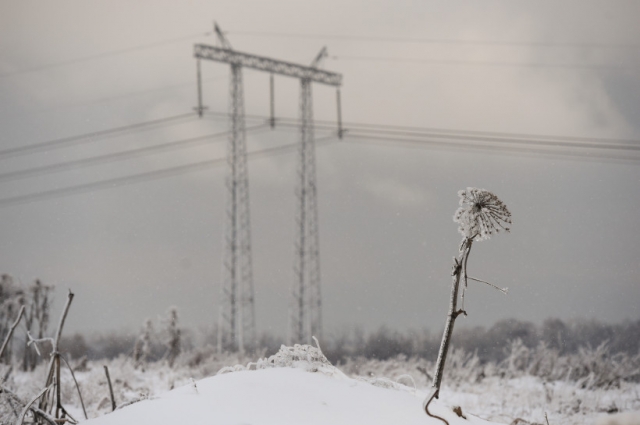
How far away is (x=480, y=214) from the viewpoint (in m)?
0.88

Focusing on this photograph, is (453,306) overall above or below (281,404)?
above

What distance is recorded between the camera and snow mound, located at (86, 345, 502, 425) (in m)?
0.69

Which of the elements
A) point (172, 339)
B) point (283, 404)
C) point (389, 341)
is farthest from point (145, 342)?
point (283, 404)

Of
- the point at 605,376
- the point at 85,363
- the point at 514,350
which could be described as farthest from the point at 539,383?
the point at 85,363

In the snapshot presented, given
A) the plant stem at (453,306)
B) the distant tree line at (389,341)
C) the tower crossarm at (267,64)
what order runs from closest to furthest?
the plant stem at (453,306) → the distant tree line at (389,341) → the tower crossarm at (267,64)

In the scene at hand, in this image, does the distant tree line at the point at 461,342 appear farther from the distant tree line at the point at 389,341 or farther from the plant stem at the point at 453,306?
the plant stem at the point at 453,306

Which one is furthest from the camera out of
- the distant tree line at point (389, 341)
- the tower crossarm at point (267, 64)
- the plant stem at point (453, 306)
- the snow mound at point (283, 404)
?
the tower crossarm at point (267, 64)

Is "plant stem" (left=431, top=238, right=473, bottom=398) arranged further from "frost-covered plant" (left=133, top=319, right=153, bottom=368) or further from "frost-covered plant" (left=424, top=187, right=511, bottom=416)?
Answer: "frost-covered plant" (left=133, top=319, right=153, bottom=368)

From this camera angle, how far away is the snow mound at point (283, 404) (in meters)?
0.69

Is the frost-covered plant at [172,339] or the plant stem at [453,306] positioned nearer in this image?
the plant stem at [453,306]

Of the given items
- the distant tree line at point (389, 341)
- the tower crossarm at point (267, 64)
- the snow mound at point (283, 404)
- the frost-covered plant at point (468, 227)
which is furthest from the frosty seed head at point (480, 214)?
the tower crossarm at point (267, 64)

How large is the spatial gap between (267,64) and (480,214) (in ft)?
32.8

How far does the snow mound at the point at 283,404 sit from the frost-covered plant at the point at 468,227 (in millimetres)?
66

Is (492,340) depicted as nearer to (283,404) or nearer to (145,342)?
(145,342)
